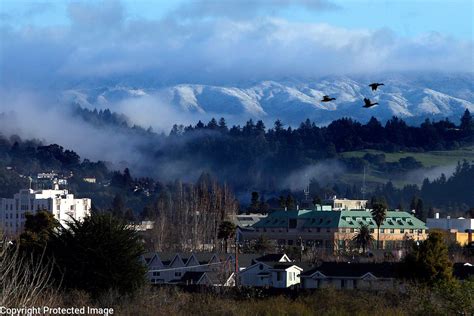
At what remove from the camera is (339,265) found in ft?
229

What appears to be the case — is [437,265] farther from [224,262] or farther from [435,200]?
[435,200]

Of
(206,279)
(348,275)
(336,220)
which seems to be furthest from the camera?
(336,220)

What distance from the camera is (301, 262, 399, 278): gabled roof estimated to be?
66.9 metres

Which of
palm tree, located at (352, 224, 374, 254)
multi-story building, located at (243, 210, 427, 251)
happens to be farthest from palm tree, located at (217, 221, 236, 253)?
multi-story building, located at (243, 210, 427, 251)

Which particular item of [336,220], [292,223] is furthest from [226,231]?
[292,223]

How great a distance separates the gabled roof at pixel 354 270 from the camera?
66.9 meters

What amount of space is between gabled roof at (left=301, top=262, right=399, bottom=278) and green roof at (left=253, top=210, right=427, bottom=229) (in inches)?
2110

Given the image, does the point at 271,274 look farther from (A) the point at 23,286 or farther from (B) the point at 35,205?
(B) the point at 35,205

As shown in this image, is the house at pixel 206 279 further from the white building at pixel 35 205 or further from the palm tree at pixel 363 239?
the white building at pixel 35 205

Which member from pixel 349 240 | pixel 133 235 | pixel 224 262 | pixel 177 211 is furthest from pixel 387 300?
pixel 177 211

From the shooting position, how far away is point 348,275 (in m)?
67.6

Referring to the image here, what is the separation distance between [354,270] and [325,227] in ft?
190

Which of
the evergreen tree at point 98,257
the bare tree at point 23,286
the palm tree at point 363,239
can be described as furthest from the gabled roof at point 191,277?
the palm tree at point 363,239

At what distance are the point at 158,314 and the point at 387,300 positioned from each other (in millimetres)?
11746
